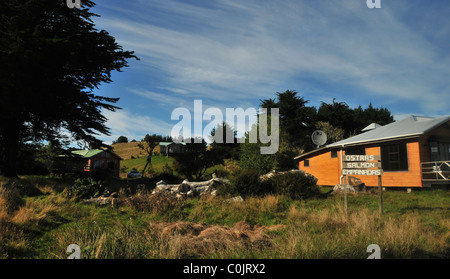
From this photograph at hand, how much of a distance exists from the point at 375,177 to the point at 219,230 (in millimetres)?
17587

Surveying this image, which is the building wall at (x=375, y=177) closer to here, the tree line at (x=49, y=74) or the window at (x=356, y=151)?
the window at (x=356, y=151)

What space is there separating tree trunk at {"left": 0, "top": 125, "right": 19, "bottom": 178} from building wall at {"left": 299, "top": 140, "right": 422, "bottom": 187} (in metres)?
26.2

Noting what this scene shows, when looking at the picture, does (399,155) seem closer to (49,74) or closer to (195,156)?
(195,156)

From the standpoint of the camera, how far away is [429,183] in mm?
17438

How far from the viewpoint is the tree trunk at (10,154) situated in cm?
1950

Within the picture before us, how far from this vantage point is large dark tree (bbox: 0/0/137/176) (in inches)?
660

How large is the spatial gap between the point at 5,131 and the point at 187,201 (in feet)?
57.6

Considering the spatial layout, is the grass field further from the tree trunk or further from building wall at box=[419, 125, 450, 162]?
the tree trunk

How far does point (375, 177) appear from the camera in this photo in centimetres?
→ 2044

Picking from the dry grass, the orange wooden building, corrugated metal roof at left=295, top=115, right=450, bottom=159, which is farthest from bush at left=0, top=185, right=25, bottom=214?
corrugated metal roof at left=295, top=115, right=450, bottom=159

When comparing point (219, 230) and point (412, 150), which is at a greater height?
point (412, 150)

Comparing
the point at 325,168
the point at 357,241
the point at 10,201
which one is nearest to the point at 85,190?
the point at 10,201
